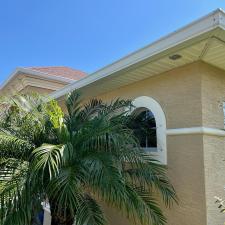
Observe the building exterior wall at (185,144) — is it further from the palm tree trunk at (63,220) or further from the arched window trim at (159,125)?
the palm tree trunk at (63,220)

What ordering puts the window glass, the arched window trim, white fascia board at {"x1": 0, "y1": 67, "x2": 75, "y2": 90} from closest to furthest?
the arched window trim
the window glass
white fascia board at {"x1": 0, "y1": 67, "x2": 75, "y2": 90}

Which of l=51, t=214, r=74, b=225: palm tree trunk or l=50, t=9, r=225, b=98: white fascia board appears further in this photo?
l=51, t=214, r=74, b=225: palm tree trunk

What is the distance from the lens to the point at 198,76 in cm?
499

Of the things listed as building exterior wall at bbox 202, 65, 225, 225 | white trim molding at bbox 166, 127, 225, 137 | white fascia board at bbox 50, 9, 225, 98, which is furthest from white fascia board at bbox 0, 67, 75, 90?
building exterior wall at bbox 202, 65, 225, 225

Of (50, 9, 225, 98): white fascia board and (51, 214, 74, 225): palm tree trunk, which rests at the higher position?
(50, 9, 225, 98): white fascia board

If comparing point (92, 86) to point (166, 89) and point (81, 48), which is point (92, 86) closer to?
point (166, 89)

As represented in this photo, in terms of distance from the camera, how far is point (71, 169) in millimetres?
3854

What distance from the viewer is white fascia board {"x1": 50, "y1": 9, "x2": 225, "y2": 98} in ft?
12.0

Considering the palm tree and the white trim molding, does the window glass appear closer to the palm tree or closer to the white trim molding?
the white trim molding

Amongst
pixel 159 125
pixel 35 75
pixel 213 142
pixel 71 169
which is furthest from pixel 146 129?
pixel 35 75

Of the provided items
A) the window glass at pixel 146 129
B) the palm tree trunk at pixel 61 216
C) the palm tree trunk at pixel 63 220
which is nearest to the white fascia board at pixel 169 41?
the window glass at pixel 146 129

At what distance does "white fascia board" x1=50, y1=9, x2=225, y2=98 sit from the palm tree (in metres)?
0.95

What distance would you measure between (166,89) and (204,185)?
2.19 metres

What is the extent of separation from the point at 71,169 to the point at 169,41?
2759 mm
